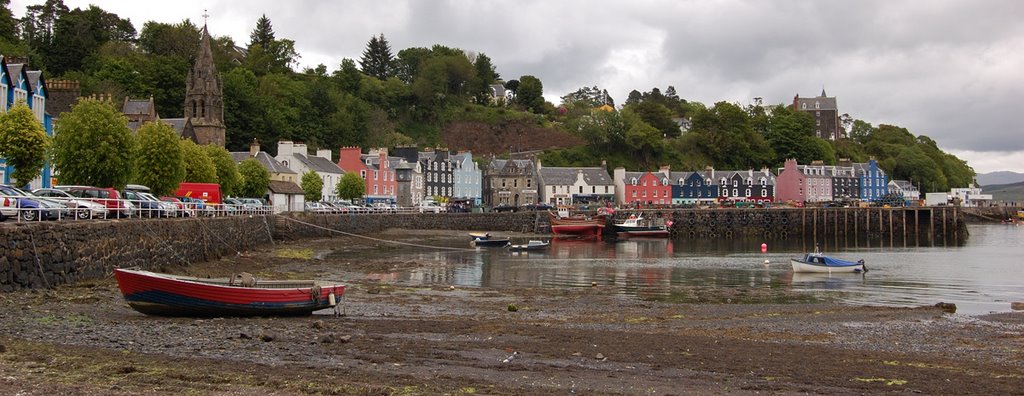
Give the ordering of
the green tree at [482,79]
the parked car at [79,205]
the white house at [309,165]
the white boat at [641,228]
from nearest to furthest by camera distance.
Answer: the parked car at [79,205] < the white boat at [641,228] < the white house at [309,165] < the green tree at [482,79]

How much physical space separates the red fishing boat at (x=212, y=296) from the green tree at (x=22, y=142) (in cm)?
1713

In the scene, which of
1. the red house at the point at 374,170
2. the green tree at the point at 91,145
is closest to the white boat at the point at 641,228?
the red house at the point at 374,170

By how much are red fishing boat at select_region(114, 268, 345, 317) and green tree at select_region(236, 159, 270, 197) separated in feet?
162

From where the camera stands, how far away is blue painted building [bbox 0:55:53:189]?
143 feet

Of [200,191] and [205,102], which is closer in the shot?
[200,191]

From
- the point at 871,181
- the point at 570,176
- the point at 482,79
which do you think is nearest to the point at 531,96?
the point at 482,79

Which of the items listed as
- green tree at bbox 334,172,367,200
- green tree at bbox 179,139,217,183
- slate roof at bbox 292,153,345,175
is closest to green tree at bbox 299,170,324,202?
green tree at bbox 334,172,367,200

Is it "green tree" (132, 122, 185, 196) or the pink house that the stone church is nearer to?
"green tree" (132, 122, 185, 196)

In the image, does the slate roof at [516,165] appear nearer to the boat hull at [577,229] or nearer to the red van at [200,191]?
the boat hull at [577,229]

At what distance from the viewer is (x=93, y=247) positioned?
27625 mm

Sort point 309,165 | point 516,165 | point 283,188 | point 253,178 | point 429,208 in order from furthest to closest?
1. point 516,165
2. point 429,208
3. point 309,165
4. point 283,188
5. point 253,178

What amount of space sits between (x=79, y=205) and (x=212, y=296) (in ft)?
38.6

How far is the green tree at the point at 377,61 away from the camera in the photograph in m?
176

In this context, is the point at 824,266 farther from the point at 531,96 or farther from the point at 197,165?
the point at 531,96
